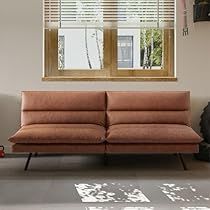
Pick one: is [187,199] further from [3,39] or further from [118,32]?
[3,39]

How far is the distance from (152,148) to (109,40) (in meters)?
1.63

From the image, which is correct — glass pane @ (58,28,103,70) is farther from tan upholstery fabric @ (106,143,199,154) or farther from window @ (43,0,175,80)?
tan upholstery fabric @ (106,143,199,154)

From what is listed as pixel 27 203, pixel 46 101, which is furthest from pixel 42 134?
pixel 27 203

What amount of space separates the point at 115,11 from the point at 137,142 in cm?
177

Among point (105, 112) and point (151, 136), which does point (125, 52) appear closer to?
point (105, 112)

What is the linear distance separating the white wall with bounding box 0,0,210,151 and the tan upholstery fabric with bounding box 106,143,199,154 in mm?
986

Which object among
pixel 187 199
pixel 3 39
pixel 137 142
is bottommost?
pixel 187 199

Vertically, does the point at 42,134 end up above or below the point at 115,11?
below

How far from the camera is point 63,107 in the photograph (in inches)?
201

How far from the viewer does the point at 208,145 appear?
196 inches

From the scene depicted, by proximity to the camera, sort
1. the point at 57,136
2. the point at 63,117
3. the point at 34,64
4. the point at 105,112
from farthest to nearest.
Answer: the point at 34,64, the point at 105,112, the point at 63,117, the point at 57,136

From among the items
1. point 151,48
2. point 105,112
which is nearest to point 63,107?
point 105,112

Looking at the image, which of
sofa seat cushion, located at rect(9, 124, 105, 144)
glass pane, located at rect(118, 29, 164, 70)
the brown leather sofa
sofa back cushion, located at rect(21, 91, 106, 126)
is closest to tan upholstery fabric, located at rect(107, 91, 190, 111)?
the brown leather sofa

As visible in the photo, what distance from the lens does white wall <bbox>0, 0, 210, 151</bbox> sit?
17.5ft
